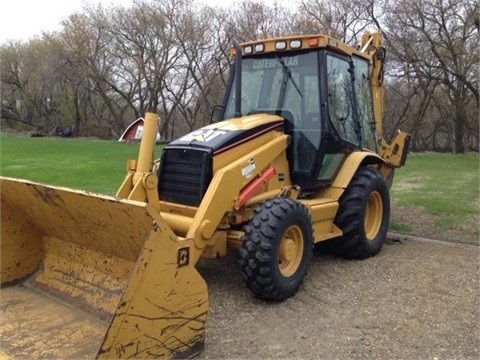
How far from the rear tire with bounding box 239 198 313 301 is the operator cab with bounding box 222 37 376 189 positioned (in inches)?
35.3

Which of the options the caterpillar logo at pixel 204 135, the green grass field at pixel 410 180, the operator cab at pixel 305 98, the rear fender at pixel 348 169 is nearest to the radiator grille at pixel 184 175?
the caterpillar logo at pixel 204 135

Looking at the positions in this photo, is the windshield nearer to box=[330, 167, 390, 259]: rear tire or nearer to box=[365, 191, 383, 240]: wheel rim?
box=[330, 167, 390, 259]: rear tire

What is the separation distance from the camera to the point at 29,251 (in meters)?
4.77

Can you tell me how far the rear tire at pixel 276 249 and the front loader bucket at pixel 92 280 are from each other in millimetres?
737

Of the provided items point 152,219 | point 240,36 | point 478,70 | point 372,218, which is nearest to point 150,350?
point 152,219

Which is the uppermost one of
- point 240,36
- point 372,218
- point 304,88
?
point 240,36

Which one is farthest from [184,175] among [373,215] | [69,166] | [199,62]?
[199,62]

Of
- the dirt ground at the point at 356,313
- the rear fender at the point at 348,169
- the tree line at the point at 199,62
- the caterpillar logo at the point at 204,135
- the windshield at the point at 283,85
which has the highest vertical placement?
the tree line at the point at 199,62

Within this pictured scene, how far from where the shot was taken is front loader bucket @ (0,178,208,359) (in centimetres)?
338

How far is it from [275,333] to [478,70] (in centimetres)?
2291

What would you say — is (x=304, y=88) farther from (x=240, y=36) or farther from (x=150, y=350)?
(x=240, y=36)

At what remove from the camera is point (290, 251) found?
4.73 m

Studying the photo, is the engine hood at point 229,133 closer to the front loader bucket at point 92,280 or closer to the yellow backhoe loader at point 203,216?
the yellow backhoe loader at point 203,216

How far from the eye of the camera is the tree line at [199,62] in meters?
24.2
